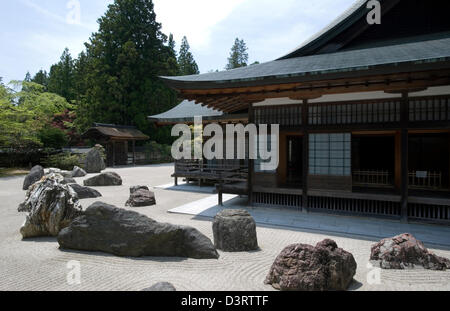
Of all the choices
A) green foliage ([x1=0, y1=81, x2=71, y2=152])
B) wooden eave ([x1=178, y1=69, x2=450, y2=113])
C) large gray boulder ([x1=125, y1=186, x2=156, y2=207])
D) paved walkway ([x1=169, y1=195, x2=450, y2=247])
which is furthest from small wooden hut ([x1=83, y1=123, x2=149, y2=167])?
wooden eave ([x1=178, y1=69, x2=450, y2=113])

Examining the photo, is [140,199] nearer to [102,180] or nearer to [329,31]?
[102,180]

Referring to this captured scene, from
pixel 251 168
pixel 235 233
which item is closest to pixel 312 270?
pixel 235 233

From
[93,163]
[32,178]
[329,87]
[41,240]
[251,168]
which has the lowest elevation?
[41,240]

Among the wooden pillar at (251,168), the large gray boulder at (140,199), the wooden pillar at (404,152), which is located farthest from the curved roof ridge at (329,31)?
the large gray boulder at (140,199)

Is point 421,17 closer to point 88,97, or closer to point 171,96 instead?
point 171,96

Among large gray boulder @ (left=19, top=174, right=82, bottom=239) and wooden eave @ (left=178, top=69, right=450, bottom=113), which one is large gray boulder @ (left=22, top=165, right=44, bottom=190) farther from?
wooden eave @ (left=178, top=69, right=450, bottom=113)

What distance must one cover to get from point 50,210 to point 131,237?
2644 mm

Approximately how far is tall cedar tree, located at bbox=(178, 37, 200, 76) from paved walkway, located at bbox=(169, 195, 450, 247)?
44.3m

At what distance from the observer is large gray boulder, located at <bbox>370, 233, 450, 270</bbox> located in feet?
14.4

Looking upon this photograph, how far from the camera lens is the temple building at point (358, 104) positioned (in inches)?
264

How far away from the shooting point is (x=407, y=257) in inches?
175

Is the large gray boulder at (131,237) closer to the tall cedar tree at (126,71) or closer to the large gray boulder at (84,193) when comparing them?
the large gray boulder at (84,193)
